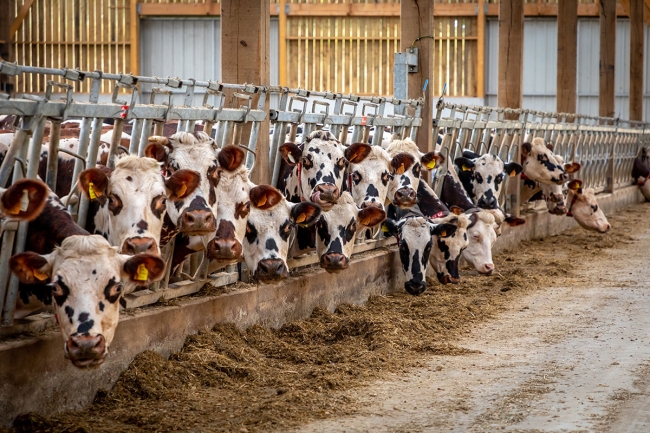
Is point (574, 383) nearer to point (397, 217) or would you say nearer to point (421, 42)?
point (397, 217)

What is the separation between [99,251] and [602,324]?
15.7 ft

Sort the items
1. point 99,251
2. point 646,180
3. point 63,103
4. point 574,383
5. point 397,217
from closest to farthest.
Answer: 1. point 99,251
2. point 63,103
3. point 574,383
4. point 397,217
5. point 646,180

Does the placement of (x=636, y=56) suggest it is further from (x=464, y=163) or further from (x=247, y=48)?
(x=247, y=48)

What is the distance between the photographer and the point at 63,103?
5637mm

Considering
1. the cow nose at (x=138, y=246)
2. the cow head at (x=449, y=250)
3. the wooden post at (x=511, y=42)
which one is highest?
the wooden post at (x=511, y=42)

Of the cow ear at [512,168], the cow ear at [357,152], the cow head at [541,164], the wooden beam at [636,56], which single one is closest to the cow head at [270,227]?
the cow ear at [357,152]

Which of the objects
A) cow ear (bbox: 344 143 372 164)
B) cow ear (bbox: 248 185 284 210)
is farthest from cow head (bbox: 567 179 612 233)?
cow ear (bbox: 248 185 284 210)

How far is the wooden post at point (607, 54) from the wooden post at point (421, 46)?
36.7 feet

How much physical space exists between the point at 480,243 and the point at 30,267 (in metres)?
6.39

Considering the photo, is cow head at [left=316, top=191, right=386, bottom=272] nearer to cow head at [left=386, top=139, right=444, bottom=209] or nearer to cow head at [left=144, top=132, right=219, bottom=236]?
cow head at [left=386, top=139, right=444, bottom=209]

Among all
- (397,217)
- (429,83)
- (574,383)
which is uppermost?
(429,83)

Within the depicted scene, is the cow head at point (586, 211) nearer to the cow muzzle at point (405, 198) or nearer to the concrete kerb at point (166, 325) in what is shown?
the concrete kerb at point (166, 325)

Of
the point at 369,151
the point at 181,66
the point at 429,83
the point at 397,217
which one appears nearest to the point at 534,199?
the point at 429,83

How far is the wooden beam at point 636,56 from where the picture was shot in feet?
77.6
